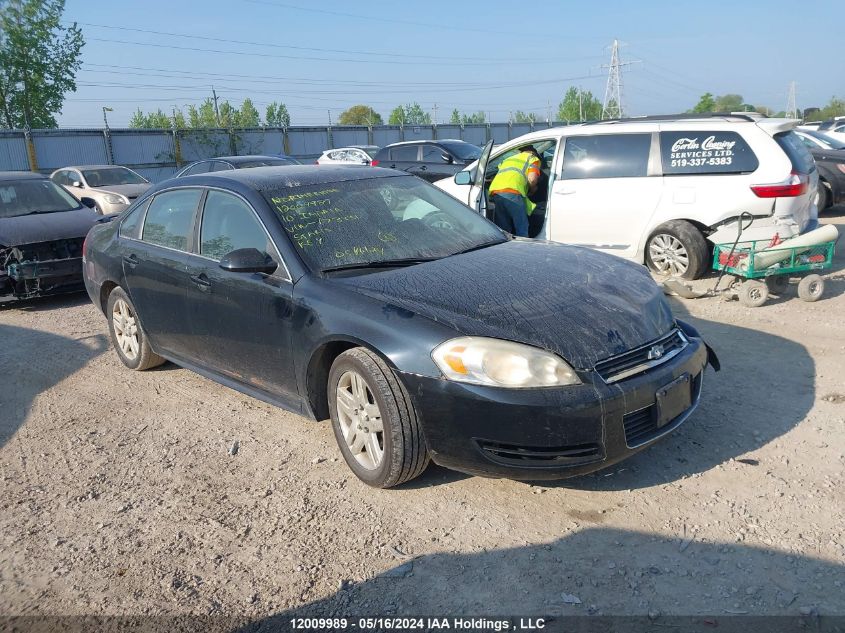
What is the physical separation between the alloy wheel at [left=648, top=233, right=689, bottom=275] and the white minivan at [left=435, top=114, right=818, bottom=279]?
0.04 feet

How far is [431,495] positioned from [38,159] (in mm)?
27003

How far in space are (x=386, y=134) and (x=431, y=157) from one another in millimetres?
22995

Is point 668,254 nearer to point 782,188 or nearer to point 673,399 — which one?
point 782,188

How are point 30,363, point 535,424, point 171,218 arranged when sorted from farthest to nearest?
point 30,363 → point 171,218 → point 535,424

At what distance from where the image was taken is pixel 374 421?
12.2 feet

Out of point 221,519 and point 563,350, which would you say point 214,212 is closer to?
point 221,519

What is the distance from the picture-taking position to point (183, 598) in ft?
10.1

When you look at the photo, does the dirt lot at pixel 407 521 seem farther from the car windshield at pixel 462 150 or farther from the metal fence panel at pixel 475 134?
the metal fence panel at pixel 475 134

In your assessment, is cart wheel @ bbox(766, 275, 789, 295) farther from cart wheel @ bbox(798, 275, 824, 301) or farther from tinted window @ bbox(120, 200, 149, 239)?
tinted window @ bbox(120, 200, 149, 239)

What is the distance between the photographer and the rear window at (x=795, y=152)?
24.7 feet

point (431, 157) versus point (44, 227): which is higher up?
point (431, 157)

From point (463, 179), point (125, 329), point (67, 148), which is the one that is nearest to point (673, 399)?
point (125, 329)

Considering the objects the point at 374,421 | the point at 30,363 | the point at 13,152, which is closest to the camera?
the point at 374,421

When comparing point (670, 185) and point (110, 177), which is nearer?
point (670, 185)
